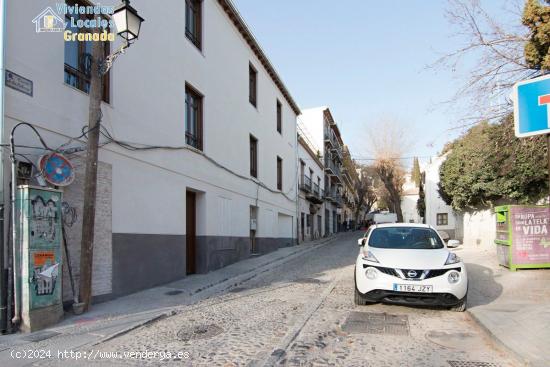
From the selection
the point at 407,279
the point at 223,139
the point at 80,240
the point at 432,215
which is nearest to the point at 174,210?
the point at 80,240

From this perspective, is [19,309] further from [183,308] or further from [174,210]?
[174,210]

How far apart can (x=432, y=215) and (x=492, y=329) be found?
1094 inches

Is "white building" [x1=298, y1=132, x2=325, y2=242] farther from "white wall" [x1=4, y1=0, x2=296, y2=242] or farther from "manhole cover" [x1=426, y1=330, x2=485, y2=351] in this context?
"manhole cover" [x1=426, y1=330, x2=485, y2=351]

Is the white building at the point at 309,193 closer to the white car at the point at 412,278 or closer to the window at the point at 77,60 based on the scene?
the white car at the point at 412,278

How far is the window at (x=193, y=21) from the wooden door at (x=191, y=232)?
4.62m

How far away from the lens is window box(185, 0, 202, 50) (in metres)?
12.5

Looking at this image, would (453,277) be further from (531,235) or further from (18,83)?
(18,83)

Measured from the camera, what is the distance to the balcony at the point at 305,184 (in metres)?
28.6

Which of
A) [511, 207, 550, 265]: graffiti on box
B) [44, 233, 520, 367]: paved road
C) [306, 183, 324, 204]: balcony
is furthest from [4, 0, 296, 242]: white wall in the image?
[306, 183, 324, 204]: balcony

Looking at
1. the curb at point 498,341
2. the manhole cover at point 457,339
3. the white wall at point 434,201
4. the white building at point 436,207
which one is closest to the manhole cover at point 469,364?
the curb at point 498,341

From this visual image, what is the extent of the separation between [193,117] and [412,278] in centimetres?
837

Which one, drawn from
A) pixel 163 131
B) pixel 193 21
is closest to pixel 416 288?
pixel 163 131

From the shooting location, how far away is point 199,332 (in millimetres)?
5910

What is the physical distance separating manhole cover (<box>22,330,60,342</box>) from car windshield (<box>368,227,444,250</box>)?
5.36 m
